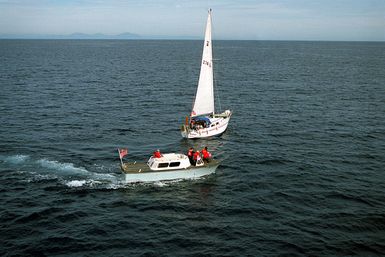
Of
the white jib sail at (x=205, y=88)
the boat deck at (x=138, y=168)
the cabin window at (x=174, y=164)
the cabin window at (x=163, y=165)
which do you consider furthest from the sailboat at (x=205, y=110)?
the cabin window at (x=163, y=165)

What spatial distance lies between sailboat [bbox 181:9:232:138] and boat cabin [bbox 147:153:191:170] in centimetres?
1667

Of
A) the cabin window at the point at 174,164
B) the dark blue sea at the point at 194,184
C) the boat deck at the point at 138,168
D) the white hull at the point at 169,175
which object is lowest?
the dark blue sea at the point at 194,184

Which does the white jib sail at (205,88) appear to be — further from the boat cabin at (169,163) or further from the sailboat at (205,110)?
the boat cabin at (169,163)

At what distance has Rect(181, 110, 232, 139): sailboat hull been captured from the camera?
59938 mm

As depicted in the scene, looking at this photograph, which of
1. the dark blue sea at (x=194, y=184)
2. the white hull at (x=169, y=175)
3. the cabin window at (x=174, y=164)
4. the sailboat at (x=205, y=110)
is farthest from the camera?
the sailboat at (x=205, y=110)

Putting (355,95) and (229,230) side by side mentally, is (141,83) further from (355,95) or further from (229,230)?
(229,230)

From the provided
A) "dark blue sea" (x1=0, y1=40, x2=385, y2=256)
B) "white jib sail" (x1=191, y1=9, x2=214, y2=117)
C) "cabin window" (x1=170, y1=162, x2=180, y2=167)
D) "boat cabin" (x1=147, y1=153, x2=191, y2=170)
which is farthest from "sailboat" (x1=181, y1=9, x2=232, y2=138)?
"cabin window" (x1=170, y1=162, x2=180, y2=167)

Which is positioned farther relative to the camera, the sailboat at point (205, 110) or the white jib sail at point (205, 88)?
the white jib sail at point (205, 88)

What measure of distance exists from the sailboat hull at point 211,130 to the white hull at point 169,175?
51.0 feet

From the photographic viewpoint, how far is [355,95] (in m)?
95.4

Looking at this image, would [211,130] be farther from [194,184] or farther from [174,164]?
[174,164]

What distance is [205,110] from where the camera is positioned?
2537 inches

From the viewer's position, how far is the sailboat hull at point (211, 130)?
5994 cm

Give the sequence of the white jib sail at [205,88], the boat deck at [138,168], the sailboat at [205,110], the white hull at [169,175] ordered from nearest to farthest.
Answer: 1. the boat deck at [138,168]
2. the white hull at [169,175]
3. the sailboat at [205,110]
4. the white jib sail at [205,88]
